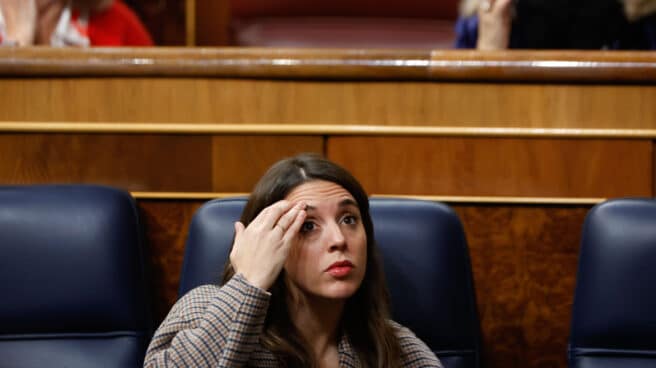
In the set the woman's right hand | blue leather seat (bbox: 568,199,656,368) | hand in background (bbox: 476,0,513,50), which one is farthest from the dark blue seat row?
hand in background (bbox: 476,0,513,50)

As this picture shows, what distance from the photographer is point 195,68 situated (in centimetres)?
87

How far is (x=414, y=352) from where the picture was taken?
70 centimetres

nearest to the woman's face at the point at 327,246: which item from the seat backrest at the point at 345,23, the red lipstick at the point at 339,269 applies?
the red lipstick at the point at 339,269

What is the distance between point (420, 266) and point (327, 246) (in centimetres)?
13

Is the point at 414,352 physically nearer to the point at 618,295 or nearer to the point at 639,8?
the point at 618,295

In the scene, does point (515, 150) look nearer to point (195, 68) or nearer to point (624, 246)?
point (624, 246)

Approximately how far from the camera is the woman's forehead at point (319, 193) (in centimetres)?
69

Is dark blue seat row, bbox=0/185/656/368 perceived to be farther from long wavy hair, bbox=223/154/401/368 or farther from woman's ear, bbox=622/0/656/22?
woman's ear, bbox=622/0/656/22

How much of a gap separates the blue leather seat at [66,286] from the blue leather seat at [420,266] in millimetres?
62

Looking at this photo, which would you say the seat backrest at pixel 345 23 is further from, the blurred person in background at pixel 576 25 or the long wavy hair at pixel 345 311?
→ the long wavy hair at pixel 345 311

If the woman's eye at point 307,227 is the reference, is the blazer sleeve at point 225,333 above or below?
below

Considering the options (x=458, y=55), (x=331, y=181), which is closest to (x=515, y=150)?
(x=458, y=55)

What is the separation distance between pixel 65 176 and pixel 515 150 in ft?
1.46

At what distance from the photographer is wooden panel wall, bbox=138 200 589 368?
846mm
